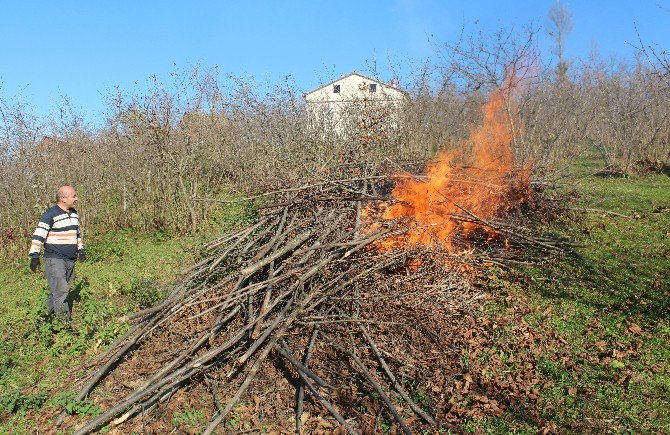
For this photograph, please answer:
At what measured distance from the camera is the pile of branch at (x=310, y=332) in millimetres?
4258

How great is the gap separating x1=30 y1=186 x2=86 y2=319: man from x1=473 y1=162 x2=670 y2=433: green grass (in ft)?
18.6

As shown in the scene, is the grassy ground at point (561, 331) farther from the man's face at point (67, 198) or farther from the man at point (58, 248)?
the man's face at point (67, 198)

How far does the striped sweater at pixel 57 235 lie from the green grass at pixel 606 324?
19.0 feet

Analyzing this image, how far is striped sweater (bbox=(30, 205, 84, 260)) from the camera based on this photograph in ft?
20.5

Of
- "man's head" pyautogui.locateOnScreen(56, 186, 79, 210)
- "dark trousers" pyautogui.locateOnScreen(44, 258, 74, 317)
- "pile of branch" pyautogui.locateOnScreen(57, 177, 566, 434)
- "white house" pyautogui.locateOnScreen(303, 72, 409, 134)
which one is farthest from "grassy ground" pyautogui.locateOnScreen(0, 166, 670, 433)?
"white house" pyautogui.locateOnScreen(303, 72, 409, 134)

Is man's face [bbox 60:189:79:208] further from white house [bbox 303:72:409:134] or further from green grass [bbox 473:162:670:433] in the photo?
white house [bbox 303:72:409:134]

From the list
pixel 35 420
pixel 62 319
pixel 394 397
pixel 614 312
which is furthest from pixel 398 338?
pixel 62 319

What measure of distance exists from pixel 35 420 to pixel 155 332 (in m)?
A: 1.56

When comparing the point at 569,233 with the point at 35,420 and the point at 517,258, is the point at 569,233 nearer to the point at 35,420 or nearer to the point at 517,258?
the point at 517,258

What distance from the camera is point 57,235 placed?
249 inches

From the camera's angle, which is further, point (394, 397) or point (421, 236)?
point (421, 236)

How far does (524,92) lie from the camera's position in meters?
13.6

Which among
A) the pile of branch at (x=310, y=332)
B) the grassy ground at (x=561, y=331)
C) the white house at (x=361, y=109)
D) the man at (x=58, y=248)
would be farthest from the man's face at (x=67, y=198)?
the white house at (x=361, y=109)

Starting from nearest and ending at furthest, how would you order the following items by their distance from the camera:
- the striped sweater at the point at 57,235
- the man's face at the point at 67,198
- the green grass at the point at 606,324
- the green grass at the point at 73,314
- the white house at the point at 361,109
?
the green grass at the point at 606,324 → the green grass at the point at 73,314 → the striped sweater at the point at 57,235 → the man's face at the point at 67,198 → the white house at the point at 361,109
